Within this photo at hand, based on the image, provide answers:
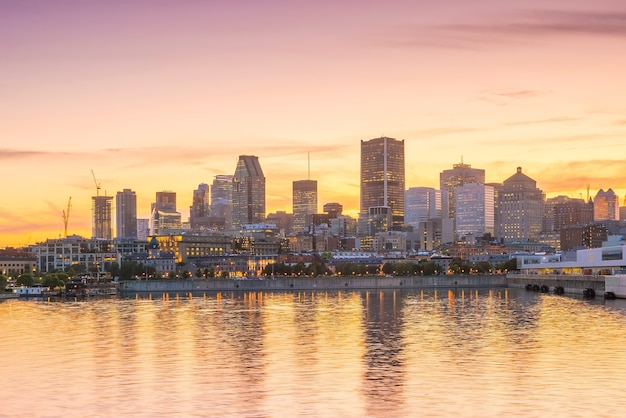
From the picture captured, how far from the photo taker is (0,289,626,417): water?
4647cm

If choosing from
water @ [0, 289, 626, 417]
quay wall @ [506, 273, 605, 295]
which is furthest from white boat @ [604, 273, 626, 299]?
water @ [0, 289, 626, 417]

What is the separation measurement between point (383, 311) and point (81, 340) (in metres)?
54.4

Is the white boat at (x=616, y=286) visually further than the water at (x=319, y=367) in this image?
Yes

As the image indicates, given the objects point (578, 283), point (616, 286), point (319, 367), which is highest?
point (616, 286)

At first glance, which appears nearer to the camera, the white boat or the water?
the water

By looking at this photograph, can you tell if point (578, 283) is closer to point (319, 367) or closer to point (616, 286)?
point (616, 286)

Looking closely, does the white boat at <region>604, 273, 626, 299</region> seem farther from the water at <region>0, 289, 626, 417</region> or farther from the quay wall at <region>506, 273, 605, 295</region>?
the water at <region>0, 289, 626, 417</region>

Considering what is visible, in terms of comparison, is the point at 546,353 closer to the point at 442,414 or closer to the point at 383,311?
the point at 442,414

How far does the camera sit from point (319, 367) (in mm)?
60844

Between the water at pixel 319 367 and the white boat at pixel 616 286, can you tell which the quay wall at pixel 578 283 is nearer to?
the white boat at pixel 616 286

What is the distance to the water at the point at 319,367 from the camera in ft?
152

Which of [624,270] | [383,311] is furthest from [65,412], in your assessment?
[624,270]

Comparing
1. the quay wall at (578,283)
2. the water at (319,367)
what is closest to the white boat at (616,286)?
the quay wall at (578,283)

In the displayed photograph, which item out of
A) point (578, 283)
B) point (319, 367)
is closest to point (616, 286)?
point (578, 283)
